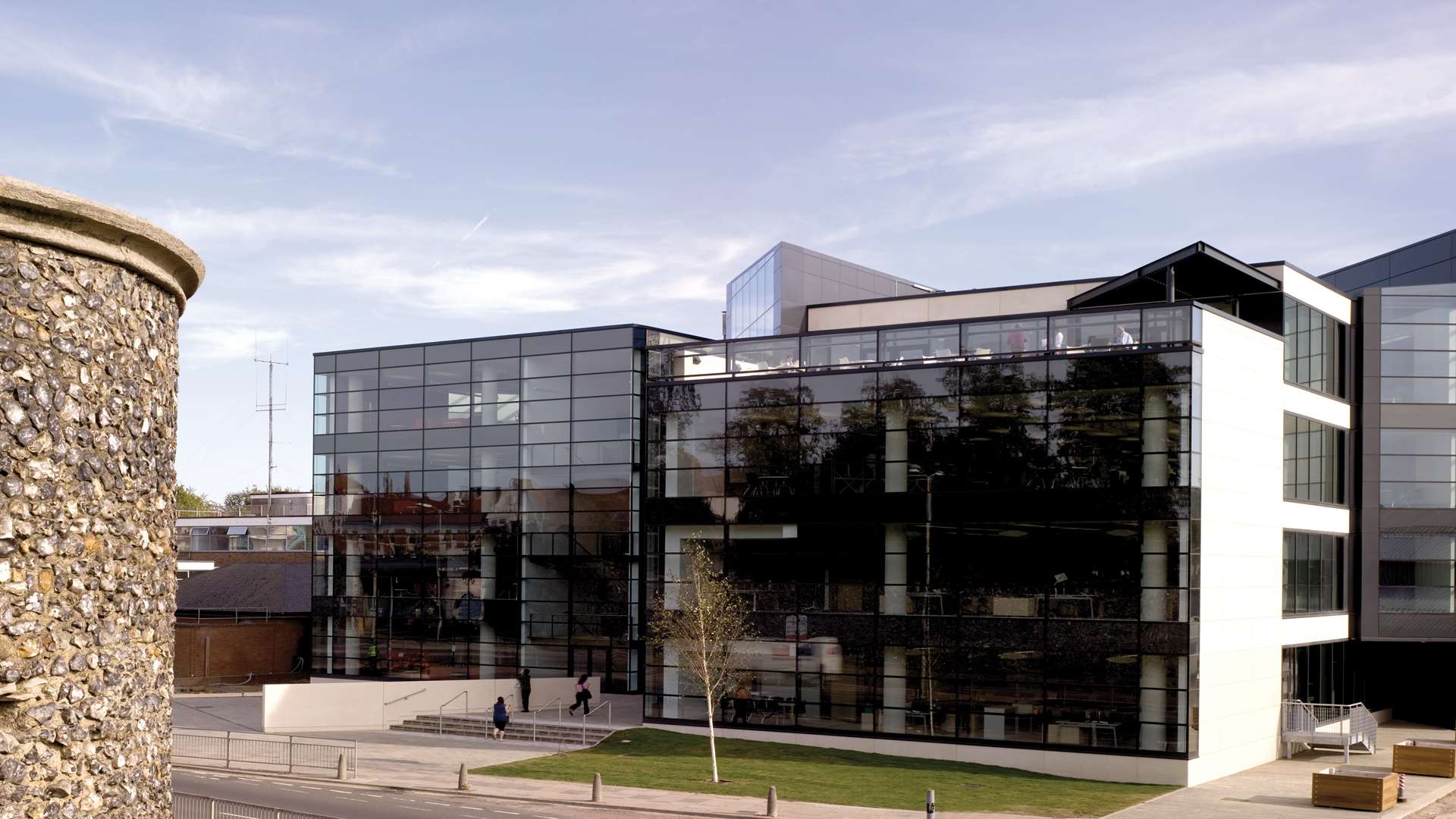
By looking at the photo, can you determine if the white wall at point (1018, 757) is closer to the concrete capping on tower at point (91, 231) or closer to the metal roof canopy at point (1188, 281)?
the metal roof canopy at point (1188, 281)

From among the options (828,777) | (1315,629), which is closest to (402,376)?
(828,777)

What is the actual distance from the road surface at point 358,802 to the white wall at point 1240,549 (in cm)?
1596

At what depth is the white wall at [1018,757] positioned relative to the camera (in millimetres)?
33688

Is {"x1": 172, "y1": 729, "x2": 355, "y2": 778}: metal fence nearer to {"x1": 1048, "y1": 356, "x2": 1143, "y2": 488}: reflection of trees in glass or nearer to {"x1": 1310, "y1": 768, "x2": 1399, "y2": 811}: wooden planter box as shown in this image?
{"x1": 1048, "y1": 356, "x2": 1143, "y2": 488}: reflection of trees in glass

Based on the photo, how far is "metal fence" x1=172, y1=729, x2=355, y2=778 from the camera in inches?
1387

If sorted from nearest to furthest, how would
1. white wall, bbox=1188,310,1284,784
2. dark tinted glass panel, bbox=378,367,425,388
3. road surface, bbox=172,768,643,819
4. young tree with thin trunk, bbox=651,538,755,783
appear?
road surface, bbox=172,768,643,819
white wall, bbox=1188,310,1284,784
young tree with thin trunk, bbox=651,538,755,783
dark tinted glass panel, bbox=378,367,425,388

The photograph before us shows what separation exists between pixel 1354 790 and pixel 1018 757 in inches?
322

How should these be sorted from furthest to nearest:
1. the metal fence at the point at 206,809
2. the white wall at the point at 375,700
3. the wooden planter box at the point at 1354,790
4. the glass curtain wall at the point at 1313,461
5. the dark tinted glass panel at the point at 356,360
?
the dark tinted glass panel at the point at 356,360 → the white wall at the point at 375,700 → the glass curtain wall at the point at 1313,461 → the wooden planter box at the point at 1354,790 → the metal fence at the point at 206,809

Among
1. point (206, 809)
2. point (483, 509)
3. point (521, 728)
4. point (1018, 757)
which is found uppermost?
point (483, 509)

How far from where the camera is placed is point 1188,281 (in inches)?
A: 1581

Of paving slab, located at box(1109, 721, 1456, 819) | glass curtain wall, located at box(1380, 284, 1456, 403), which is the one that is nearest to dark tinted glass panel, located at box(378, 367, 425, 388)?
paving slab, located at box(1109, 721, 1456, 819)

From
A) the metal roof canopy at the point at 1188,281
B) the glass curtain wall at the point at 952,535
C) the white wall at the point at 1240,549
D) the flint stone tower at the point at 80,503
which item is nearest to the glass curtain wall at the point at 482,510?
the glass curtain wall at the point at 952,535

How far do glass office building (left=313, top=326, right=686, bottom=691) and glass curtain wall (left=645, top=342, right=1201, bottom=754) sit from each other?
27.2 ft

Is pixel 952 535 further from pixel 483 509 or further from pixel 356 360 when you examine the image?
pixel 356 360
